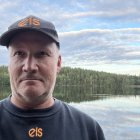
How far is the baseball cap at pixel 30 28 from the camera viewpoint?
2191mm

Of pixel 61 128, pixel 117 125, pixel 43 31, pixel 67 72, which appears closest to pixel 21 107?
pixel 61 128

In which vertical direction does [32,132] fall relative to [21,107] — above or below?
below

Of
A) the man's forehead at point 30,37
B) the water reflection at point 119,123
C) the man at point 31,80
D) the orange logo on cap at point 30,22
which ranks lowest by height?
the water reflection at point 119,123

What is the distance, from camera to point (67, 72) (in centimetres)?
11331

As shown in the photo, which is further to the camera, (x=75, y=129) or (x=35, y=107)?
(x=75, y=129)

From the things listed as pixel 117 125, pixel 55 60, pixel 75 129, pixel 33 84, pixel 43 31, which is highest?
pixel 43 31

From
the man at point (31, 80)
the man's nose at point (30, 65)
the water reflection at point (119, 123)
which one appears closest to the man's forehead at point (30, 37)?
the man at point (31, 80)

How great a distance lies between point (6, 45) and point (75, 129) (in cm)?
66

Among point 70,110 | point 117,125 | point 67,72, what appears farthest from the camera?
point 67,72

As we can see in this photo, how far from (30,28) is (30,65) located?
212mm

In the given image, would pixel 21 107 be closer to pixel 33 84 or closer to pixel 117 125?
pixel 33 84

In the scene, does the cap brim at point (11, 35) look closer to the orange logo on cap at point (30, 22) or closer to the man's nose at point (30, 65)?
the orange logo on cap at point (30, 22)

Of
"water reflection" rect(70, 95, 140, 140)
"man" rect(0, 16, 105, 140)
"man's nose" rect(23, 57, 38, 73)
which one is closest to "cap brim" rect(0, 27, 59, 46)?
"man" rect(0, 16, 105, 140)

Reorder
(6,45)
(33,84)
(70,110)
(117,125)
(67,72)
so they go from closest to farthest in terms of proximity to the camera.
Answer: (33,84) < (6,45) < (70,110) < (117,125) < (67,72)
